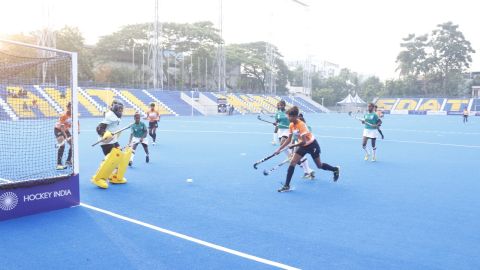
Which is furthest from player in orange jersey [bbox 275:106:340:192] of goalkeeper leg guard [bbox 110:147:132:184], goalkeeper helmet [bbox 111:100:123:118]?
goalkeeper helmet [bbox 111:100:123:118]

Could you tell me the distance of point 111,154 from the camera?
805cm

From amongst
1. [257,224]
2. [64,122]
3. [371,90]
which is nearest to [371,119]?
[257,224]

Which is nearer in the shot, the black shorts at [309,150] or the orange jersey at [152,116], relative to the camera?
the black shorts at [309,150]

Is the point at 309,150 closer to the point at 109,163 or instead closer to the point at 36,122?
the point at 109,163

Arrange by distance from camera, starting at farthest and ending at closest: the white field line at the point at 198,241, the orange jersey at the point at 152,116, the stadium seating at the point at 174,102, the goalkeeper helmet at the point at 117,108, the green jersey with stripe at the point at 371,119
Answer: the stadium seating at the point at 174,102, the orange jersey at the point at 152,116, the green jersey with stripe at the point at 371,119, the goalkeeper helmet at the point at 117,108, the white field line at the point at 198,241

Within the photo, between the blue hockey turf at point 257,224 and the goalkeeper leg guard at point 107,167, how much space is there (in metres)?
0.27

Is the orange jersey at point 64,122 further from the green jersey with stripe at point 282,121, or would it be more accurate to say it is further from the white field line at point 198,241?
the green jersey with stripe at point 282,121

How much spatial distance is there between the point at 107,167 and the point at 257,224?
3840 millimetres

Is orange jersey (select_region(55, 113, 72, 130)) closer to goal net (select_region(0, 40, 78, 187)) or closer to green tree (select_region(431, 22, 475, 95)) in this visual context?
goal net (select_region(0, 40, 78, 187))

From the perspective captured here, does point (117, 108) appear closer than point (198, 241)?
No

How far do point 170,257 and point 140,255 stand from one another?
0.37 meters

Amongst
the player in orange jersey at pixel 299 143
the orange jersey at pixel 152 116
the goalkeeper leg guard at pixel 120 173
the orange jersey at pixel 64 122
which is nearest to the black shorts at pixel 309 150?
the player in orange jersey at pixel 299 143

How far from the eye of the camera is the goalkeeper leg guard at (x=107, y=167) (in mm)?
8078

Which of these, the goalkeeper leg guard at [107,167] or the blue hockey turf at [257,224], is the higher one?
the goalkeeper leg guard at [107,167]
